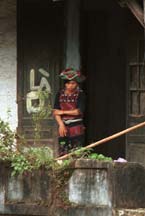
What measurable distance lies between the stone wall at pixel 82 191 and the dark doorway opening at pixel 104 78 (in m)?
3.95

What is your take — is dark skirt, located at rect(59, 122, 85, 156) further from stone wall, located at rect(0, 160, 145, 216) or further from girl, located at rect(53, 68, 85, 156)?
stone wall, located at rect(0, 160, 145, 216)

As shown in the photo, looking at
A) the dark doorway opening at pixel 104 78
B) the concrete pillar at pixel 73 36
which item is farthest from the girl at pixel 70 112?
the dark doorway opening at pixel 104 78

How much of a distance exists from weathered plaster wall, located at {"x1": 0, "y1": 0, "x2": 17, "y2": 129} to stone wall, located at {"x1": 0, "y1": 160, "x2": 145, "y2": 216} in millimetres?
3107

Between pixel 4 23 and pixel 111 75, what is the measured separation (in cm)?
207

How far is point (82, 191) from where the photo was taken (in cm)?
594

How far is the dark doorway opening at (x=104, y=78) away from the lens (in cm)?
995

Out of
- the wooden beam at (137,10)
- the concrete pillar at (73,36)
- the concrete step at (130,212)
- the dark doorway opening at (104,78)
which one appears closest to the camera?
the concrete step at (130,212)

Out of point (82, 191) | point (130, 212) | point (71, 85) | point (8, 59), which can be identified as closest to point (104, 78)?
point (8, 59)

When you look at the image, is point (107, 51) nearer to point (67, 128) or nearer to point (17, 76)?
point (17, 76)

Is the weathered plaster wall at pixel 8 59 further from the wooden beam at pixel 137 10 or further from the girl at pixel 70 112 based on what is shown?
the wooden beam at pixel 137 10

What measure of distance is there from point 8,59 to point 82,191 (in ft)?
12.4

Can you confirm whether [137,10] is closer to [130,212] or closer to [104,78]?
[130,212]

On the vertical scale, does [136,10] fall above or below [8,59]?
above

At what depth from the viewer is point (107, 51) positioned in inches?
400
